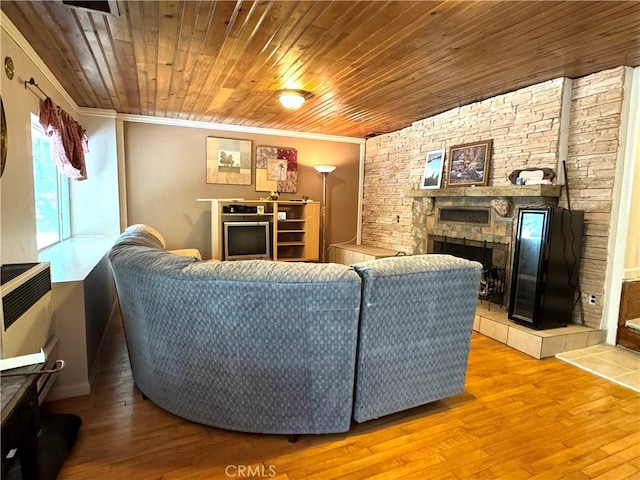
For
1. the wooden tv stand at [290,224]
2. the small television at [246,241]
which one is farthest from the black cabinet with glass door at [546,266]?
the small television at [246,241]

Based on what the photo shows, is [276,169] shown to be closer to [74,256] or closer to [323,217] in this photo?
→ [323,217]

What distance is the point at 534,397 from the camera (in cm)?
232

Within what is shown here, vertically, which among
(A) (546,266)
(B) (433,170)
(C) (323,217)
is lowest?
(A) (546,266)

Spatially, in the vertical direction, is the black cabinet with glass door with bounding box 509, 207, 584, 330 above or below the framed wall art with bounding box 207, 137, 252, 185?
below

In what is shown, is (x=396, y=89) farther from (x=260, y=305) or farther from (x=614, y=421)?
(x=614, y=421)

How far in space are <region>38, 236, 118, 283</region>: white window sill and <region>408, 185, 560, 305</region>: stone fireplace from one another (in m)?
3.60

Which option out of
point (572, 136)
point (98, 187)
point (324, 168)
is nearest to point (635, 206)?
point (572, 136)

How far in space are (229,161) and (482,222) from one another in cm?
369

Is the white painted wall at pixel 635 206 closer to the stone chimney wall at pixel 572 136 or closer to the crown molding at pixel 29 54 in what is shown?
the stone chimney wall at pixel 572 136

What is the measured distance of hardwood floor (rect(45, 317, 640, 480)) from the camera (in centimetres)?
164

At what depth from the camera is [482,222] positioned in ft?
12.8

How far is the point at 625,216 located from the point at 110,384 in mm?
4173

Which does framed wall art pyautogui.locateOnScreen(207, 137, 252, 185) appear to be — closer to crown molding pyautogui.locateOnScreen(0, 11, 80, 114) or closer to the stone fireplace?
crown molding pyautogui.locateOnScreen(0, 11, 80, 114)

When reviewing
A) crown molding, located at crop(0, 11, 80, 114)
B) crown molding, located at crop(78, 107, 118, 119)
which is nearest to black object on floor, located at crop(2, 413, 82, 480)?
crown molding, located at crop(0, 11, 80, 114)
